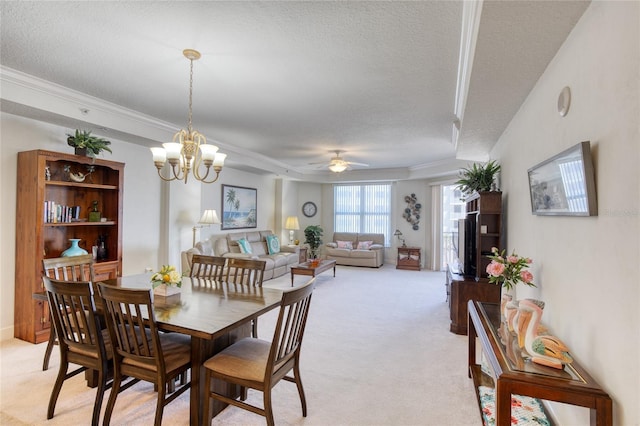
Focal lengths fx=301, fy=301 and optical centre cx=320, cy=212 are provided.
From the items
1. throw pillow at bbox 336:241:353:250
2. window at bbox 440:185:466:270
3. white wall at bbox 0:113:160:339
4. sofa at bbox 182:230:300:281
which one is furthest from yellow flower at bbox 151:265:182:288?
window at bbox 440:185:466:270

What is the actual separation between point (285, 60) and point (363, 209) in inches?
275

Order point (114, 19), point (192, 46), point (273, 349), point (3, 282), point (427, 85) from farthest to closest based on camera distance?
point (3, 282) < point (427, 85) < point (192, 46) < point (114, 19) < point (273, 349)

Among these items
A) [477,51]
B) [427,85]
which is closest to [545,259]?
[477,51]

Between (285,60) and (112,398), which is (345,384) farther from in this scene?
(285,60)

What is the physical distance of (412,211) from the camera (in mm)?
8406

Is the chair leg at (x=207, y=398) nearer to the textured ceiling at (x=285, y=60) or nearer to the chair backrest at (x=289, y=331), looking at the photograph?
the chair backrest at (x=289, y=331)

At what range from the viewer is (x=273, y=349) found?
5.73ft

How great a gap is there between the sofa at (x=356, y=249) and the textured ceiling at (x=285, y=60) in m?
4.40

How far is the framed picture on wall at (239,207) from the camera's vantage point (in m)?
6.71

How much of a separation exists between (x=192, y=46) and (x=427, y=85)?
212cm

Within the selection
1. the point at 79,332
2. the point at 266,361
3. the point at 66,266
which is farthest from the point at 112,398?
the point at 66,266

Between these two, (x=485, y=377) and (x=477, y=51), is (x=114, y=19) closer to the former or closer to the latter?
(x=477, y=51)

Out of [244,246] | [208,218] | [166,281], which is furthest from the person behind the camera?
[244,246]

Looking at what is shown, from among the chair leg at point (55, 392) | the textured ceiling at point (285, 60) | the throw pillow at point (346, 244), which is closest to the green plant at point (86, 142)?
the textured ceiling at point (285, 60)
